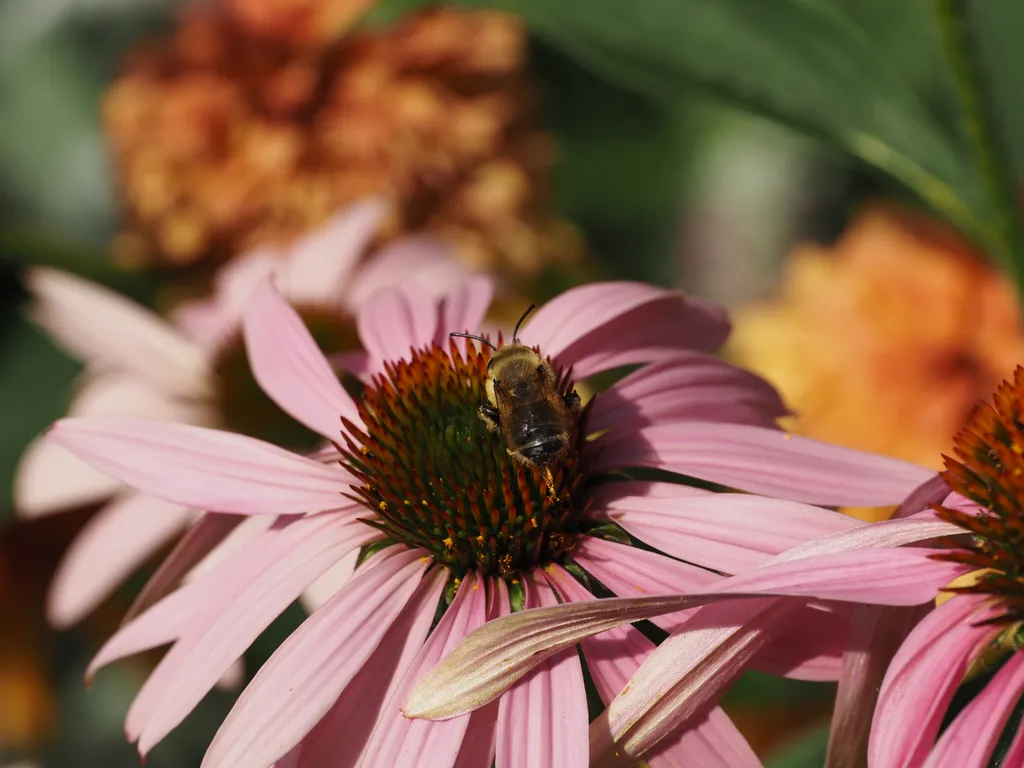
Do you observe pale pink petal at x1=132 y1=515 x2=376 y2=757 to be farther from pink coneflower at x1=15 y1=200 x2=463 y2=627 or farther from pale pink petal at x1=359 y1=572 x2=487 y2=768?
pink coneflower at x1=15 y1=200 x2=463 y2=627

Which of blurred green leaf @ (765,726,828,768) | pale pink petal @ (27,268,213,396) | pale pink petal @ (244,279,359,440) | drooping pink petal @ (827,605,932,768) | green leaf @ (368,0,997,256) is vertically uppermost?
green leaf @ (368,0,997,256)

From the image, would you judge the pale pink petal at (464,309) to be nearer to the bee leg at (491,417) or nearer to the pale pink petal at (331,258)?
the bee leg at (491,417)

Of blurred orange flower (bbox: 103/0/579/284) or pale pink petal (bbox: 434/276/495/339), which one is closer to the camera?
pale pink petal (bbox: 434/276/495/339)

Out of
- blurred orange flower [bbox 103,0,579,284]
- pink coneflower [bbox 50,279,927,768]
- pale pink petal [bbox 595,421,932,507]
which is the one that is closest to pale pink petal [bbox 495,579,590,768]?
pink coneflower [bbox 50,279,927,768]

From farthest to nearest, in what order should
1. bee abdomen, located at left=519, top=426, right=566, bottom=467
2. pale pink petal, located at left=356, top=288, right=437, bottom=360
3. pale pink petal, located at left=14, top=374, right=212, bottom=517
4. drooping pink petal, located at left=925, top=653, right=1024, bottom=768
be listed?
1. pale pink petal, located at left=14, top=374, right=212, bottom=517
2. pale pink petal, located at left=356, top=288, right=437, bottom=360
3. bee abdomen, located at left=519, top=426, right=566, bottom=467
4. drooping pink petal, located at left=925, top=653, right=1024, bottom=768

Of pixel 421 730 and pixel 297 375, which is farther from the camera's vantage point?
pixel 297 375

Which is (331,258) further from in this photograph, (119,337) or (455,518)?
(455,518)

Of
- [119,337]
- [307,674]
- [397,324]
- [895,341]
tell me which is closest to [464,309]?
[397,324]

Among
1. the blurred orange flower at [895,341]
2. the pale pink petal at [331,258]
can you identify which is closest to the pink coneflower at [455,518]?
the pale pink petal at [331,258]
